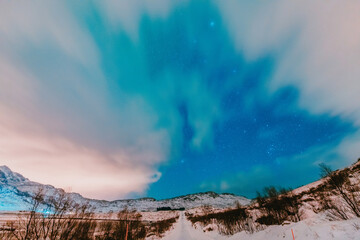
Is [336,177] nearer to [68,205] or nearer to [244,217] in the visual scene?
[244,217]

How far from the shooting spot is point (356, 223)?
9.95 meters

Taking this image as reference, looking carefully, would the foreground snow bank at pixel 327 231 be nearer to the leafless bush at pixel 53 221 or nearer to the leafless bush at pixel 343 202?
the leafless bush at pixel 343 202

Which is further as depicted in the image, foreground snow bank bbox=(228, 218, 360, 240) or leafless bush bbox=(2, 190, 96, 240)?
leafless bush bbox=(2, 190, 96, 240)

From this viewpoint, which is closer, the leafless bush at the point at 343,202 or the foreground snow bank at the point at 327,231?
the foreground snow bank at the point at 327,231

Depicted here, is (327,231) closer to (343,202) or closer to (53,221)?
(343,202)

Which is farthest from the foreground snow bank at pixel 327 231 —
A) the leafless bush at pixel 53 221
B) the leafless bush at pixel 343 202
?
the leafless bush at pixel 53 221

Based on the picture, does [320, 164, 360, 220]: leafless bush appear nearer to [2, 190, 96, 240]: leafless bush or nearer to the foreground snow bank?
the foreground snow bank

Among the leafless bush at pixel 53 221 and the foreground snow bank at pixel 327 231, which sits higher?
the leafless bush at pixel 53 221

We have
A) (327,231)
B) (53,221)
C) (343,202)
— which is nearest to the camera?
(327,231)

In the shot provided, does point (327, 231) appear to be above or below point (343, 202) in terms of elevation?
below

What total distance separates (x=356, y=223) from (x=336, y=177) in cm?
669

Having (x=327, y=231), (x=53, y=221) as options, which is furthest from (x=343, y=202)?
(x=53, y=221)

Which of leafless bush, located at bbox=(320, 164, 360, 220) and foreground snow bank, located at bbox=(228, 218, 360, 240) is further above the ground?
leafless bush, located at bbox=(320, 164, 360, 220)

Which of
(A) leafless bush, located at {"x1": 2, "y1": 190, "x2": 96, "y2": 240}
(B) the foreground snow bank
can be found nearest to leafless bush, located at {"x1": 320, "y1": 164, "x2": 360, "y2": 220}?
(B) the foreground snow bank
